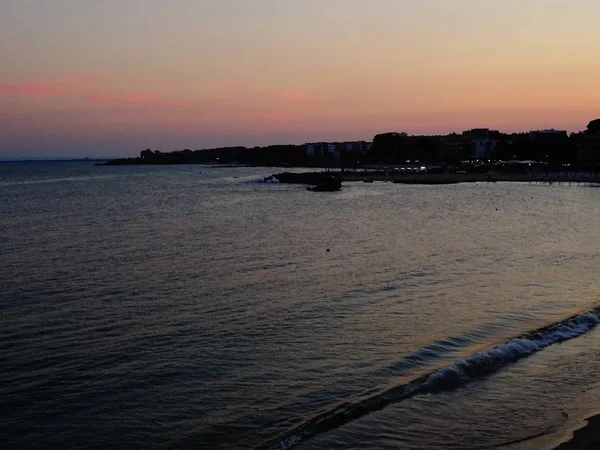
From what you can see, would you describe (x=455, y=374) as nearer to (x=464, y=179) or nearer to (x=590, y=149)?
(x=464, y=179)

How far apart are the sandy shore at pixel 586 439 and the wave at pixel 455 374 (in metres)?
2.60

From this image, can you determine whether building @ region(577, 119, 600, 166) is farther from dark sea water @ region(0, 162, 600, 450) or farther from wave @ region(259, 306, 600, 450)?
wave @ region(259, 306, 600, 450)

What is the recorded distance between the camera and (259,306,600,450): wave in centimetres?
991

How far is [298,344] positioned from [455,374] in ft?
12.0

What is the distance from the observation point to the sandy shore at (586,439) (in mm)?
8867

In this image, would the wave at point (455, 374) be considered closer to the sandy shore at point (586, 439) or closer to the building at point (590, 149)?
the sandy shore at point (586, 439)

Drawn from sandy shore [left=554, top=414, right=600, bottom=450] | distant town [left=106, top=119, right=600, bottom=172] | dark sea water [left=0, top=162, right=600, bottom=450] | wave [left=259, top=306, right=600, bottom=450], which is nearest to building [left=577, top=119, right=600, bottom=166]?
distant town [left=106, top=119, right=600, bottom=172]

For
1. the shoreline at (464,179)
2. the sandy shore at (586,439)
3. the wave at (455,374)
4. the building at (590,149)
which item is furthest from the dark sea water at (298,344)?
the building at (590,149)

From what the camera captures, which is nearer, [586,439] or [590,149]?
[586,439]

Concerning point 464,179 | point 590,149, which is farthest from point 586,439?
point 590,149

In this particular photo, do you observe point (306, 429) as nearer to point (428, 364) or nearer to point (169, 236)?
point (428, 364)

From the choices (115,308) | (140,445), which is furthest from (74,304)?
(140,445)

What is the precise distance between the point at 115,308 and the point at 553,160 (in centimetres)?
13590

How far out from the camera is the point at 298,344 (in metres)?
14.3
